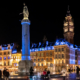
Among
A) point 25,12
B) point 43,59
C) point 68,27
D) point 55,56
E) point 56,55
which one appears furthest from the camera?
point 68,27

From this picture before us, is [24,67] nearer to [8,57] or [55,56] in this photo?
[55,56]

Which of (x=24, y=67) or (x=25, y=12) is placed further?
(x=25, y=12)

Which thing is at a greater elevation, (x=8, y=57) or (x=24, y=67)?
(x=8, y=57)

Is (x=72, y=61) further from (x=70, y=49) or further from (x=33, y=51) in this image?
(x=33, y=51)


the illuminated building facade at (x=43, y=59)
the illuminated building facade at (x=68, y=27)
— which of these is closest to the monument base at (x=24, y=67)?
the illuminated building facade at (x=43, y=59)

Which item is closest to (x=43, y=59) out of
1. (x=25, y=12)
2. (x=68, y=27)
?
(x=68, y=27)

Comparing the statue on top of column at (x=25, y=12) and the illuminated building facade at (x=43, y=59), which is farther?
the illuminated building facade at (x=43, y=59)

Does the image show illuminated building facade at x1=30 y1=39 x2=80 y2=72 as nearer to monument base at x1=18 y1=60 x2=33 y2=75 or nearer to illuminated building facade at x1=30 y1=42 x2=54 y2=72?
illuminated building facade at x1=30 y1=42 x2=54 y2=72

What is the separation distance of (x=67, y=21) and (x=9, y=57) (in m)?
41.8

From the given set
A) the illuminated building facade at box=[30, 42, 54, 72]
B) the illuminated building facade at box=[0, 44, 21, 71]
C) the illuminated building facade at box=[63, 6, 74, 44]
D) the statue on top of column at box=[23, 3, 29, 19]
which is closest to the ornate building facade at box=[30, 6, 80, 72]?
the illuminated building facade at box=[30, 42, 54, 72]

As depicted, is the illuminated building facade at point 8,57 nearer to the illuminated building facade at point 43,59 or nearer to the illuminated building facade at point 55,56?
the illuminated building facade at point 55,56

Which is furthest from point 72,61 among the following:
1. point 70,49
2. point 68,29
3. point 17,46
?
point 17,46

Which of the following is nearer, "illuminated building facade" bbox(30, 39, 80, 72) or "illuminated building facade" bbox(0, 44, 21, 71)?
"illuminated building facade" bbox(30, 39, 80, 72)

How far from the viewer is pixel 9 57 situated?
93.1m
